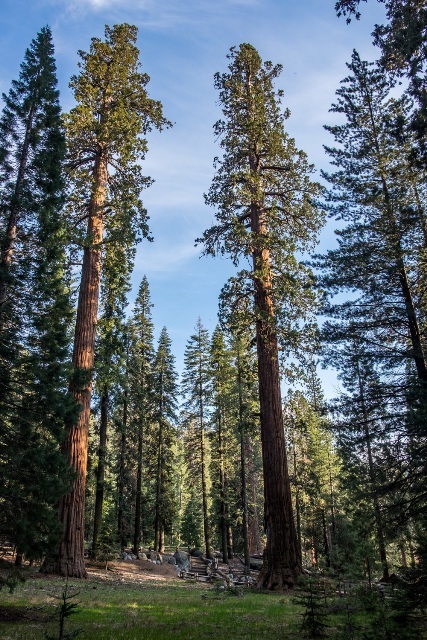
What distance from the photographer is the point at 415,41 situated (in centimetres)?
632

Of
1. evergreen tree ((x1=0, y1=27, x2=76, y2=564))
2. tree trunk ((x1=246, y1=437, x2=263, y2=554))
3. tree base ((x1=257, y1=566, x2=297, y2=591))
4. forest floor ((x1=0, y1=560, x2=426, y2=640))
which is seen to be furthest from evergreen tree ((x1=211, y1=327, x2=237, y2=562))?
evergreen tree ((x1=0, y1=27, x2=76, y2=564))

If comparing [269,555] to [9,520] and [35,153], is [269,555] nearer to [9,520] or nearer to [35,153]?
[9,520]

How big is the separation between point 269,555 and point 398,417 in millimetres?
5063

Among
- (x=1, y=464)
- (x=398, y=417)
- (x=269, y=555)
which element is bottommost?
(x=269, y=555)

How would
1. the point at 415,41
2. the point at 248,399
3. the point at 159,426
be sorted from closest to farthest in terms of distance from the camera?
1. the point at 415,41
2. the point at 248,399
3. the point at 159,426

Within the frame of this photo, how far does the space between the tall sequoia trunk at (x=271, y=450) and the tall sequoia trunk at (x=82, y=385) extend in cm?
513

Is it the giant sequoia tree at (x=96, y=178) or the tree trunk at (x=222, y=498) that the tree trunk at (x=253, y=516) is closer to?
the tree trunk at (x=222, y=498)

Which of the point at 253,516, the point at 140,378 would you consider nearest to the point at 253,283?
the point at 140,378

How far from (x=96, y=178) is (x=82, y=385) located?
7.47 m

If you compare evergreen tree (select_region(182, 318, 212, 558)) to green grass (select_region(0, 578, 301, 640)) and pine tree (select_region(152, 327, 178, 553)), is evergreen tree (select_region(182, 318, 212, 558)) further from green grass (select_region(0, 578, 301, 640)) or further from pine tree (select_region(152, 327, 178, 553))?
green grass (select_region(0, 578, 301, 640))

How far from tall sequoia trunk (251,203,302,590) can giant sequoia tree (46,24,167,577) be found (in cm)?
428

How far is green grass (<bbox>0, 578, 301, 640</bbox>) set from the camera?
5906 millimetres

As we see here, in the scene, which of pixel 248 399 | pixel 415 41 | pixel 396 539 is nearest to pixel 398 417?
pixel 396 539

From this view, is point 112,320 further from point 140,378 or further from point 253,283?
point 140,378
